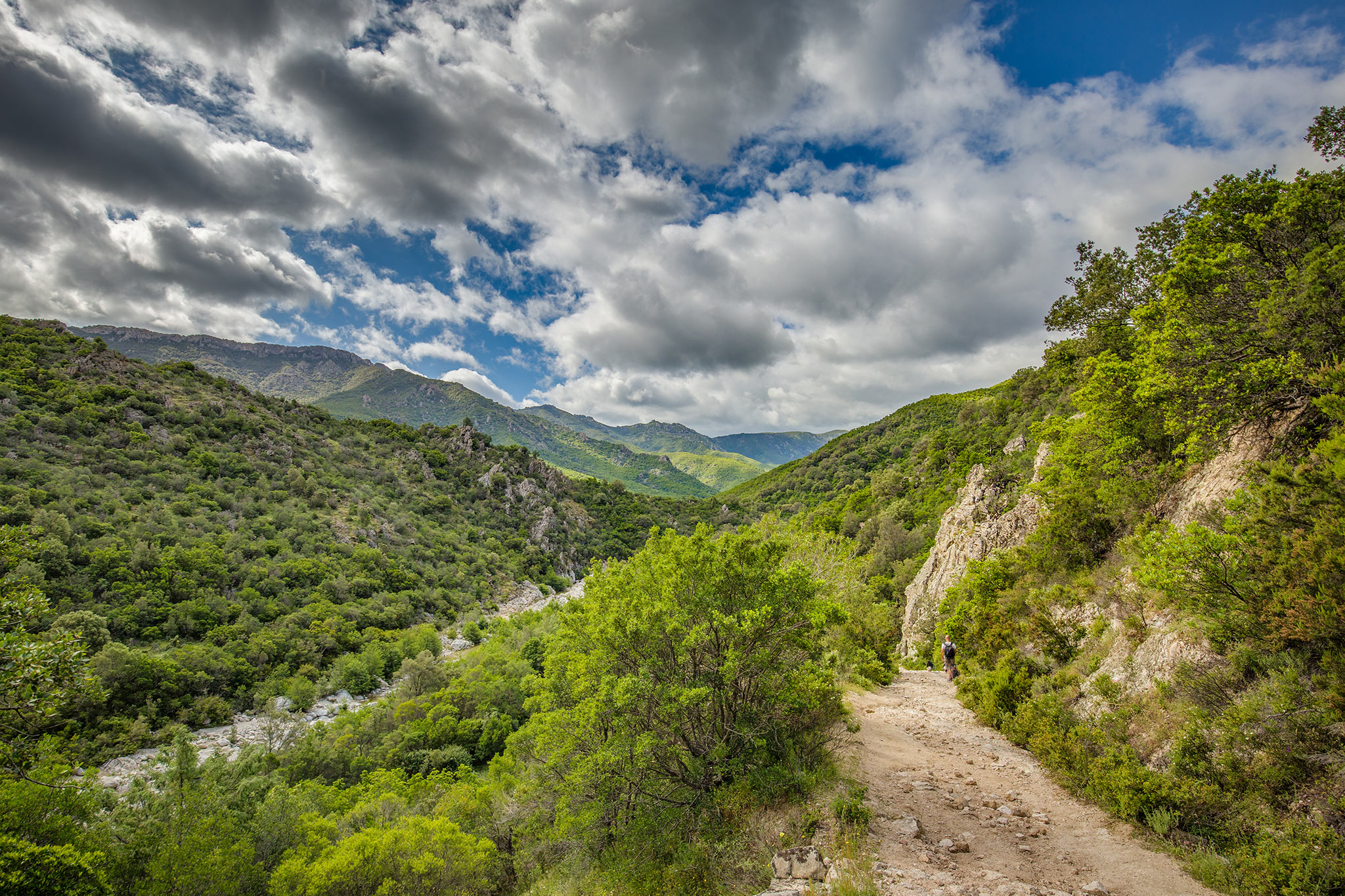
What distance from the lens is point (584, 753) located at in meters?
11.7

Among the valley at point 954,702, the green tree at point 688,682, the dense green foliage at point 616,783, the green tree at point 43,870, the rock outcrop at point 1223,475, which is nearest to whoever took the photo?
the valley at point 954,702

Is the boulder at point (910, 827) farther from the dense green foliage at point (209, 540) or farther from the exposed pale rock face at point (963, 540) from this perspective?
the dense green foliage at point (209, 540)

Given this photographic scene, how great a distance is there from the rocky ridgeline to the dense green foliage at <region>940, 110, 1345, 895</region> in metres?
18.0

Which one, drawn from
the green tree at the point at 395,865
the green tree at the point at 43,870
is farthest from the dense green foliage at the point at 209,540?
the green tree at the point at 395,865

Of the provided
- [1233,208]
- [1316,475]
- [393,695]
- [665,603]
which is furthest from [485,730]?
[1233,208]

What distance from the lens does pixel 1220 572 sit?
762 cm

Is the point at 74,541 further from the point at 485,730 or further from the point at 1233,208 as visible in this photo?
the point at 1233,208

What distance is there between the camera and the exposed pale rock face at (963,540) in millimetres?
22156

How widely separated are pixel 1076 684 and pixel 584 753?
40.8ft

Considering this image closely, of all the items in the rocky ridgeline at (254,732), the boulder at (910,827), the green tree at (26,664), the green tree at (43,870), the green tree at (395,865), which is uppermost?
the green tree at (26,664)

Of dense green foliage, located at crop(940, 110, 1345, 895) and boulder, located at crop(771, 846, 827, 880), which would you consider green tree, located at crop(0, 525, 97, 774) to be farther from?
dense green foliage, located at crop(940, 110, 1345, 895)

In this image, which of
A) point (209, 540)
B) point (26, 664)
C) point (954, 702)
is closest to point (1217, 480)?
point (954, 702)

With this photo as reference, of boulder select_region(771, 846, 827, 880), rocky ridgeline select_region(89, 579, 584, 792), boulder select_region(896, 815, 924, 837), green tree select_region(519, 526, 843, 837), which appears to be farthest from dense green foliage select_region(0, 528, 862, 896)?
rocky ridgeline select_region(89, 579, 584, 792)

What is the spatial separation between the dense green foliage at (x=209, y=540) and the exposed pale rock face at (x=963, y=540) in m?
32.9
